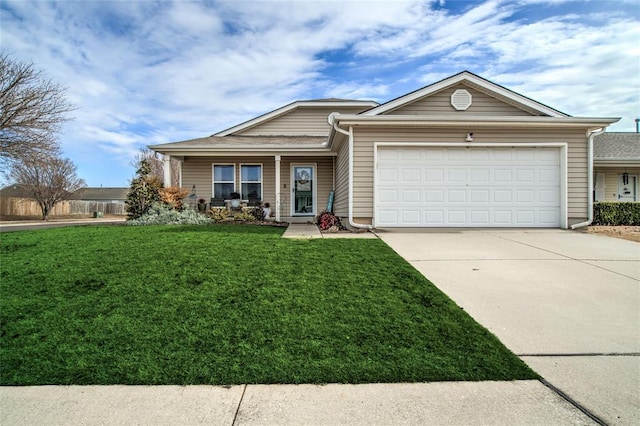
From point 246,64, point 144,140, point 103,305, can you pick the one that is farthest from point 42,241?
point 144,140

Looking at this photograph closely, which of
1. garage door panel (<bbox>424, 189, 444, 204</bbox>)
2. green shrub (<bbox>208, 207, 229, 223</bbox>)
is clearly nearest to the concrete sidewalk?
garage door panel (<bbox>424, 189, 444, 204</bbox>)

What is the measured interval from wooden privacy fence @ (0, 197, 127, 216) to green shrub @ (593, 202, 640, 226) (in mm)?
30518

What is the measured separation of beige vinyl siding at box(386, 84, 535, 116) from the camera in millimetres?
10211

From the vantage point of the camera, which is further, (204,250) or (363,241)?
(363,241)

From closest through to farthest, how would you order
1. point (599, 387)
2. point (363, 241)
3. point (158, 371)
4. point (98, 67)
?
point (599, 387)
point (158, 371)
point (363, 241)
point (98, 67)

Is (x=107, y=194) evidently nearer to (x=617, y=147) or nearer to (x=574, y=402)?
(x=617, y=147)

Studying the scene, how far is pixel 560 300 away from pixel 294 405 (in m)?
3.50

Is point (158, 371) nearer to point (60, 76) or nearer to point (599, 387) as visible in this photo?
point (599, 387)

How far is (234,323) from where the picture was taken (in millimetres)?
3264

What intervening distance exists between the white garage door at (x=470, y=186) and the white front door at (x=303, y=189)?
17.2ft

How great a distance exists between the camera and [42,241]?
7.32 m

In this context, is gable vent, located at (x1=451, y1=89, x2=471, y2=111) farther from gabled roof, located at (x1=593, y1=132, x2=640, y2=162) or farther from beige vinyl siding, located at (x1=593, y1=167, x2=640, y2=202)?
beige vinyl siding, located at (x1=593, y1=167, x2=640, y2=202)

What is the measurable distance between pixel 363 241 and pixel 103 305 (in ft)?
15.0

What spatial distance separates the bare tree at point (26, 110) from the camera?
15.4 meters
